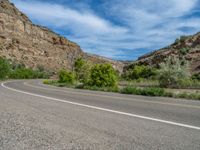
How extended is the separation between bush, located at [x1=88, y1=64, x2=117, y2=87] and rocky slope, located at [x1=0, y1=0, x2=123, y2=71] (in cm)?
8295

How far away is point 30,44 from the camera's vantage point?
124 metres

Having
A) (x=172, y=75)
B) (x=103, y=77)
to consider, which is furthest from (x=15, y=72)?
(x=172, y=75)

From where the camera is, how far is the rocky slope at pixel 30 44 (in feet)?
374

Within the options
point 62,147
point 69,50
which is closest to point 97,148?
point 62,147

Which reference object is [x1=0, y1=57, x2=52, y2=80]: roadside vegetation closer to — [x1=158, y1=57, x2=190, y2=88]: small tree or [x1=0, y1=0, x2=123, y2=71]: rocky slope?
[x1=0, y1=0, x2=123, y2=71]: rocky slope

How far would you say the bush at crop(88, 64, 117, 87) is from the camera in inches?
1319

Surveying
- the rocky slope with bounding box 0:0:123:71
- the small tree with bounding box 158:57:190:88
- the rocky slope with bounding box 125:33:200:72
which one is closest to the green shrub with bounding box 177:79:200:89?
the small tree with bounding box 158:57:190:88

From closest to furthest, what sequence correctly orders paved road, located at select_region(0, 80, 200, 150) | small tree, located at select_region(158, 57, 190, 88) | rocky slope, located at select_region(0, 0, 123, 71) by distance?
paved road, located at select_region(0, 80, 200, 150)
small tree, located at select_region(158, 57, 190, 88)
rocky slope, located at select_region(0, 0, 123, 71)

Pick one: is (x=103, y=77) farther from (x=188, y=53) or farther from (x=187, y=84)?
(x=188, y=53)

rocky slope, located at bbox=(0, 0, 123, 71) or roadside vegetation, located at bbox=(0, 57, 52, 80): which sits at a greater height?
rocky slope, located at bbox=(0, 0, 123, 71)

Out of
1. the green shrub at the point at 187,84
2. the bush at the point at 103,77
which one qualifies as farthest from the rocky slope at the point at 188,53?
the bush at the point at 103,77

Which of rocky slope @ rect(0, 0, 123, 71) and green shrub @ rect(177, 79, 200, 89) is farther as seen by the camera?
rocky slope @ rect(0, 0, 123, 71)

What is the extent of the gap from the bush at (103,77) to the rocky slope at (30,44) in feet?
272

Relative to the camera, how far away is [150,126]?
6742 mm
